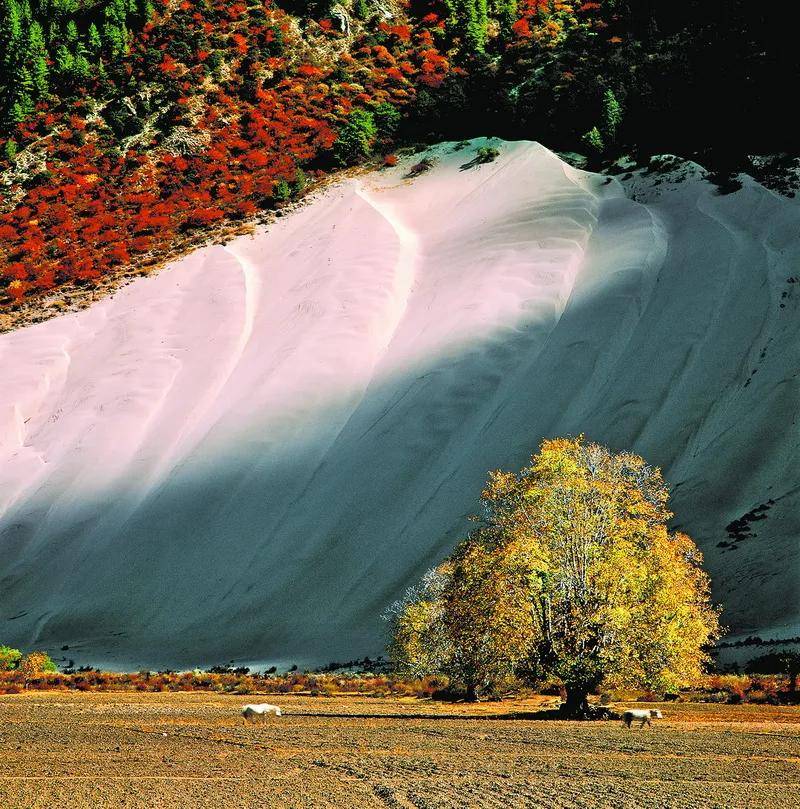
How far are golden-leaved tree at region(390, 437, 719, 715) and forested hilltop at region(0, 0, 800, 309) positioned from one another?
1988 inches

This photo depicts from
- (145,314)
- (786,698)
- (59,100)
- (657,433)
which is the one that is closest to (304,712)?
(786,698)

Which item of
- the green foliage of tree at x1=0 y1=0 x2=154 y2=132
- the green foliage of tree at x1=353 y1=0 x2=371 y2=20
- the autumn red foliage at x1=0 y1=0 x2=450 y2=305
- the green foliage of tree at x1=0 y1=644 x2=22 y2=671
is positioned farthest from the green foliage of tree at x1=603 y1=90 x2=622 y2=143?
the green foliage of tree at x1=0 y1=644 x2=22 y2=671

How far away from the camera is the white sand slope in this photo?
4866 cm

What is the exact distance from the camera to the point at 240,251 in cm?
7156

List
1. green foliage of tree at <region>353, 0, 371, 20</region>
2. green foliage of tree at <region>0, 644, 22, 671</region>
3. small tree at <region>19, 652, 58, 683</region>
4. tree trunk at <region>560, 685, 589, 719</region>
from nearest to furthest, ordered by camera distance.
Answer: tree trunk at <region>560, 685, 589, 719</region>, small tree at <region>19, 652, 58, 683</region>, green foliage of tree at <region>0, 644, 22, 671</region>, green foliage of tree at <region>353, 0, 371, 20</region>

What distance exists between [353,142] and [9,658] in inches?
1849

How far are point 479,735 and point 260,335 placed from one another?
44.4 meters

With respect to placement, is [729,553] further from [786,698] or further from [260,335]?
[260,335]

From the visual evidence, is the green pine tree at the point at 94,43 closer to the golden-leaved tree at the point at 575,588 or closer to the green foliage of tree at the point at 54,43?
the green foliage of tree at the point at 54,43

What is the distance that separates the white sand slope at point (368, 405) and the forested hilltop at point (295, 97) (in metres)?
7.50

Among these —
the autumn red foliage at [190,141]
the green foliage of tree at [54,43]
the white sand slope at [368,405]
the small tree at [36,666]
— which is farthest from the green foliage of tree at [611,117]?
the small tree at [36,666]

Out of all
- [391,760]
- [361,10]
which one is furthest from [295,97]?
[391,760]

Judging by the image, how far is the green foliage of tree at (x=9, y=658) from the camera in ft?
155

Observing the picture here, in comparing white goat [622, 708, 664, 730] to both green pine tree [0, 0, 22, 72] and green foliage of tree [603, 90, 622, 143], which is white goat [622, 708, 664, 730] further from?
green pine tree [0, 0, 22, 72]
